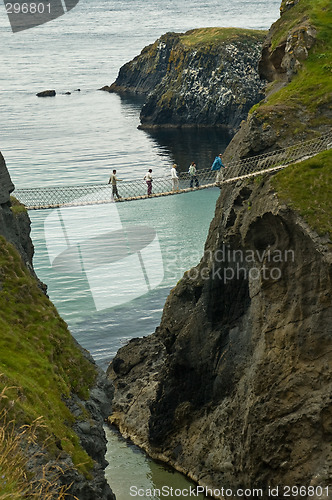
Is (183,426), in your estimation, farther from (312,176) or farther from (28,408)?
(28,408)

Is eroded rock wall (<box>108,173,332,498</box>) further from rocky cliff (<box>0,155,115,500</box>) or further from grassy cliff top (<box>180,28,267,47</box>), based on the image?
grassy cliff top (<box>180,28,267,47</box>)

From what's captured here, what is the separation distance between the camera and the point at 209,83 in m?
118

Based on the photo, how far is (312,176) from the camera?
1314 inches

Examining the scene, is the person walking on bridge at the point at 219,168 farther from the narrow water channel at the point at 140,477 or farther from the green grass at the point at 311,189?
the narrow water channel at the point at 140,477

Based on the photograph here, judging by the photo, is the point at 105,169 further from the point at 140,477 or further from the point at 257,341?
the point at 257,341

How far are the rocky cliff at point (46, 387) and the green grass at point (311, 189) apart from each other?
10.1 metres

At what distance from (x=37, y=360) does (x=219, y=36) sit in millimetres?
109018

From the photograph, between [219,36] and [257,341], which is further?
[219,36]

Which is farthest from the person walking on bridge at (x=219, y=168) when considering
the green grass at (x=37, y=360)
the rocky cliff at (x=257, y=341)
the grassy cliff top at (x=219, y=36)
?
the grassy cliff top at (x=219, y=36)

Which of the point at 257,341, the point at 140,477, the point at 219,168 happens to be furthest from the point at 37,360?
the point at 219,168

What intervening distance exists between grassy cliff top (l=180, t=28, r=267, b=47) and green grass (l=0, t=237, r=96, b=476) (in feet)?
332

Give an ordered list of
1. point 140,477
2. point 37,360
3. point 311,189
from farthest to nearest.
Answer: point 140,477 → point 311,189 → point 37,360

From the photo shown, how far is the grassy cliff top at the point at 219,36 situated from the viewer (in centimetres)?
12606

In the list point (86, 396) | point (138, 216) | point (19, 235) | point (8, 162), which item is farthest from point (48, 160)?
point (86, 396)
